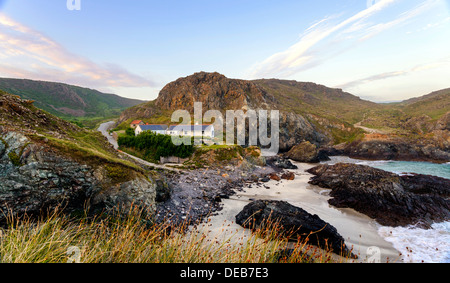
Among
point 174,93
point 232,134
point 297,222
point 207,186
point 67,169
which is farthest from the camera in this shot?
point 174,93

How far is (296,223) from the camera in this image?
12148 mm

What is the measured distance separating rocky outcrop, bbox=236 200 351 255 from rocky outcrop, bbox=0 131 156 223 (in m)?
8.31

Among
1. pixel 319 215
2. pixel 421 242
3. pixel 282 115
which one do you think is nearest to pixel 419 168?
pixel 421 242

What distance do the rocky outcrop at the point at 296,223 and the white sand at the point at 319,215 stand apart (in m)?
0.87

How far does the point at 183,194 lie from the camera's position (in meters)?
17.7

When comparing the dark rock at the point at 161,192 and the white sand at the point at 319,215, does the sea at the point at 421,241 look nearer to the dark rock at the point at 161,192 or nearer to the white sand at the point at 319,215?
the white sand at the point at 319,215

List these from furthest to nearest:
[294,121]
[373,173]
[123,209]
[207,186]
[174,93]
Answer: [174,93] → [294,121] → [373,173] → [207,186] → [123,209]

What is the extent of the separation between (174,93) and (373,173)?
10231 cm

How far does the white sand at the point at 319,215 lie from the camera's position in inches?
440
